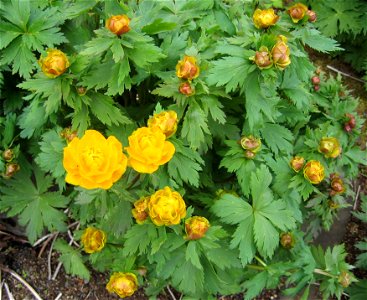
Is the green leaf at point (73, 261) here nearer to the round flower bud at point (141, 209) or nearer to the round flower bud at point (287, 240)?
the round flower bud at point (141, 209)

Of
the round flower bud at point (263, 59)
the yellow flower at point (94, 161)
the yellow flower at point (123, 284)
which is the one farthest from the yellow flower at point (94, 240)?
the round flower bud at point (263, 59)

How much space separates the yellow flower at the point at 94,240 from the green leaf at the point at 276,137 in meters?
0.77

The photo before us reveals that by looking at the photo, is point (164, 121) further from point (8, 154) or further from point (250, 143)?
point (8, 154)

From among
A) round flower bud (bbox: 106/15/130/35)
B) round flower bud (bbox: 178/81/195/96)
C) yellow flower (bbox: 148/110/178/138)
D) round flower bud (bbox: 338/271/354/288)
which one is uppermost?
round flower bud (bbox: 106/15/130/35)

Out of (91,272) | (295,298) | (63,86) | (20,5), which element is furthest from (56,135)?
(295,298)

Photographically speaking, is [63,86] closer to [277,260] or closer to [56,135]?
[56,135]

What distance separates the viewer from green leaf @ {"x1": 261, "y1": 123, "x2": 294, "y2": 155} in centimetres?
182

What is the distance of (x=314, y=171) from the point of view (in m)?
1.70

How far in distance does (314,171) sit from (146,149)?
0.76 metres

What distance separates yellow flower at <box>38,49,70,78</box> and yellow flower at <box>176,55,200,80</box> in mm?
362

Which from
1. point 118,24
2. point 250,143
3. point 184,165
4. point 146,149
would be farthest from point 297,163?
point 118,24

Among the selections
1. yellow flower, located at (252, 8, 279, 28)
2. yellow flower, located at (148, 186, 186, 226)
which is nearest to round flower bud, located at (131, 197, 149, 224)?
yellow flower, located at (148, 186, 186, 226)

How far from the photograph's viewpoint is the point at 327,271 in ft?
6.73

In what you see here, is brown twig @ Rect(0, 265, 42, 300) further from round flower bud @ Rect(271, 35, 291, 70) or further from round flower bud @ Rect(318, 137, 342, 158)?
round flower bud @ Rect(271, 35, 291, 70)
